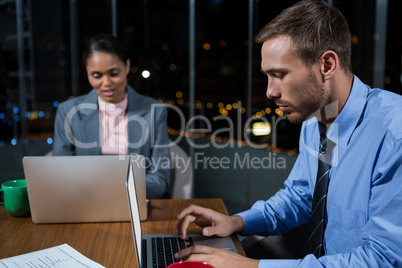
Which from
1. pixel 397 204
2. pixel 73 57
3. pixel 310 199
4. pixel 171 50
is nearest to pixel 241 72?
pixel 171 50

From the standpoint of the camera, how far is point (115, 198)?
1.45m

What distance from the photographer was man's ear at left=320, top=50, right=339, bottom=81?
1.30 meters

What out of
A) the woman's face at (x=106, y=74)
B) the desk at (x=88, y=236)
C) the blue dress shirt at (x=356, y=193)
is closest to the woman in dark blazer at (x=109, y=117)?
the woman's face at (x=106, y=74)

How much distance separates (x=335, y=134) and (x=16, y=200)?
4.07 feet

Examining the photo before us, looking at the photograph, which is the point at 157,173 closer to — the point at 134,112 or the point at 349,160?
the point at 134,112

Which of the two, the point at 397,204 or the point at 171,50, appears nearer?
the point at 397,204

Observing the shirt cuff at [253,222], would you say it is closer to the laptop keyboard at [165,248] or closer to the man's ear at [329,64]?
the laptop keyboard at [165,248]

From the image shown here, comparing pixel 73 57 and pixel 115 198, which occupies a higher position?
pixel 73 57

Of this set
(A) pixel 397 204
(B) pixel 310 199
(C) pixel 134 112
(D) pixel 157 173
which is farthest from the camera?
(C) pixel 134 112

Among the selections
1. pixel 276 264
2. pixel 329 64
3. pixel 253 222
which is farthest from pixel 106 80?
pixel 276 264

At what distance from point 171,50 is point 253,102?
1.63 meters

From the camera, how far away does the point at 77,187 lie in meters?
1.42

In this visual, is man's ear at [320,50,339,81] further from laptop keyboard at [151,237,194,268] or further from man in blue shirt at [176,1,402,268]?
laptop keyboard at [151,237,194,268]

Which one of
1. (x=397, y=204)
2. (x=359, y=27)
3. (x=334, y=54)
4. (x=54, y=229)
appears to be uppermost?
(x=359, y=27)
